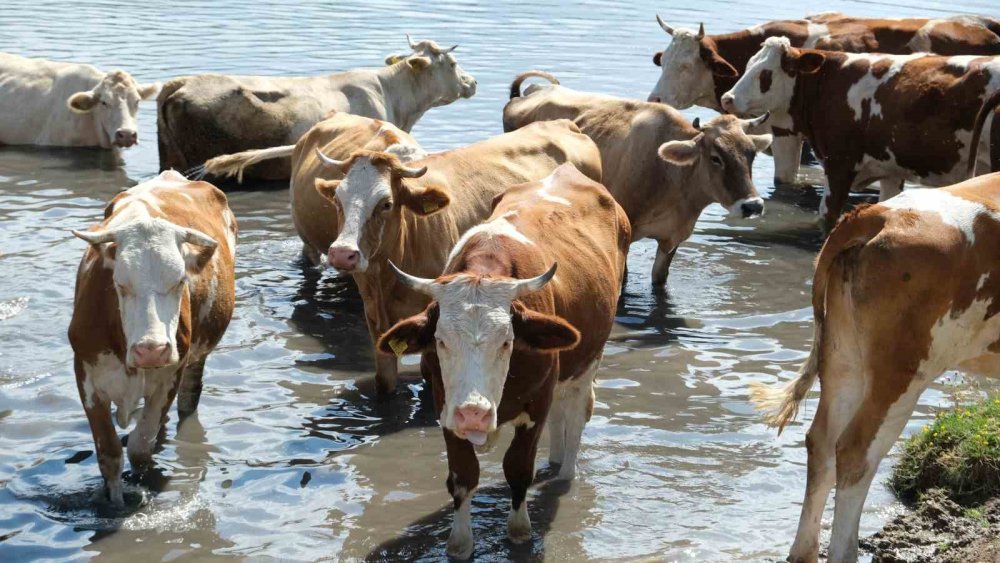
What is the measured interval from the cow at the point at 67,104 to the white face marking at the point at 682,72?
6135 millimetres

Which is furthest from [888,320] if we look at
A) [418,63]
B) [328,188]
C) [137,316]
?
[418,63]

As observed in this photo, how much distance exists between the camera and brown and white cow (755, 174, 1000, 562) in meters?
5.41

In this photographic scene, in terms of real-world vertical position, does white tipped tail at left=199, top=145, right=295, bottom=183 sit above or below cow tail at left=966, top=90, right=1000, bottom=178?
below

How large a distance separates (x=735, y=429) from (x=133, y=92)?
9.48m

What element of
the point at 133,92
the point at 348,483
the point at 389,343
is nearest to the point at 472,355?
the point at 389,343

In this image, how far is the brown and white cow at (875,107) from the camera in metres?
12.2

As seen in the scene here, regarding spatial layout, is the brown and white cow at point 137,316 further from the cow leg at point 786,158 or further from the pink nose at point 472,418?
the cow leg at point 786,158

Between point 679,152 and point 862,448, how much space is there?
222 inches

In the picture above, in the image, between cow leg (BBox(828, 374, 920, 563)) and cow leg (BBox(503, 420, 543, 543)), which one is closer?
cow leg (BBox(828, 374, 920, 563))

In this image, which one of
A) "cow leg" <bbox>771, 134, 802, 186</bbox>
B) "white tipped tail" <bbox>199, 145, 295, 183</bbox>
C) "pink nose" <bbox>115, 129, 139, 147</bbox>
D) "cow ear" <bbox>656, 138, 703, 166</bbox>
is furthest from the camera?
"cow leg" <bbox>771, 134, 802, 186</bbox>

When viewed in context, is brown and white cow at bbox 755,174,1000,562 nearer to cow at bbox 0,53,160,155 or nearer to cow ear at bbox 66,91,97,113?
cow at bbox 0,53,160,155

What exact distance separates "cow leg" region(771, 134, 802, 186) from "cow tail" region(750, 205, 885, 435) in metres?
9.56

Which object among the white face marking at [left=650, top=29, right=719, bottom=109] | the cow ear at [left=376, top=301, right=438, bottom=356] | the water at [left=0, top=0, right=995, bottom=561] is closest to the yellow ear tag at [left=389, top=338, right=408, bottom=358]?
the cow ear at [left=376, top=301, right=438, bottom=356]

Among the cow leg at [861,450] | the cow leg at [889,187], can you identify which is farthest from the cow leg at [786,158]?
the cow leg at [861,450]
